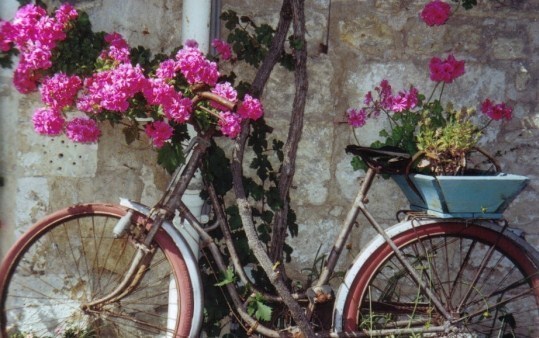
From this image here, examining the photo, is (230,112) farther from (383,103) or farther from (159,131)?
(383,103)

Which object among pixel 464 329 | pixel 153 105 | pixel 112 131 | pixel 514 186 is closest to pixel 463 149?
pixel 514 186

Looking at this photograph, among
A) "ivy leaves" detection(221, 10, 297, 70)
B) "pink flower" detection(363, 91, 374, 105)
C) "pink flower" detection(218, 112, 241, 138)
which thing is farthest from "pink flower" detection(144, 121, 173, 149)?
"pink flower" detection(363, 91, 374, 105)

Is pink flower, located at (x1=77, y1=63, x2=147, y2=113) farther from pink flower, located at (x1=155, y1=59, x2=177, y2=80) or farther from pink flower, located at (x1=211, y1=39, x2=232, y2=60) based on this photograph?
pink flower, located at (x1=211, y1=39, x2=232, y2=60)

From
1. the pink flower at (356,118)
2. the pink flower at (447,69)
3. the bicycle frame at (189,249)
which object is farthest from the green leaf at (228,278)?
the pink flower at (447,69)

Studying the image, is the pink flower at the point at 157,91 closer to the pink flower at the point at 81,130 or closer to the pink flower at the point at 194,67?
the pink flower at the point at 194,67

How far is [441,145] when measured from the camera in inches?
102

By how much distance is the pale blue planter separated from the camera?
7.99ft

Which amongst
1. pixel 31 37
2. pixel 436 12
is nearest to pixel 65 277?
pixel 31 37

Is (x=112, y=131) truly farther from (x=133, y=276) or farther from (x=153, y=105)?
(x=133, y=276)

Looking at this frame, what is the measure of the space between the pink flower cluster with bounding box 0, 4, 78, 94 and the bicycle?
2.16 ft

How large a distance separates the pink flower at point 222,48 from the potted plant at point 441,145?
2.43ft

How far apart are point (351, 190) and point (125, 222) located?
4.47ft

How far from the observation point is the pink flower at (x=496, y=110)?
3.12 meters

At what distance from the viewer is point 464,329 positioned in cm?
259
